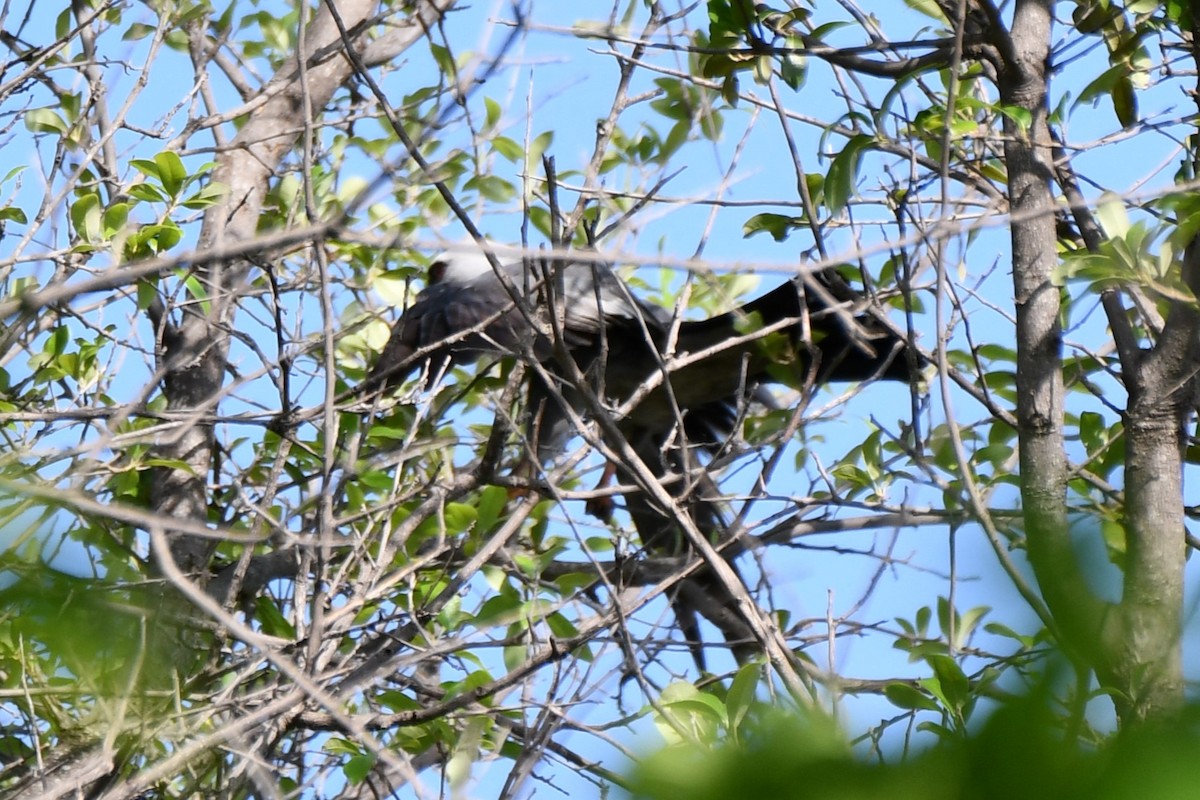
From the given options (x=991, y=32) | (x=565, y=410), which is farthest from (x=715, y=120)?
(x=565, y=410)

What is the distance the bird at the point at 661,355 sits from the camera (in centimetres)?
291

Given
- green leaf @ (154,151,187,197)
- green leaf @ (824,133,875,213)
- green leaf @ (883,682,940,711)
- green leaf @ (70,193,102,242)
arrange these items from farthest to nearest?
1. green leaf @ (154,151,187,197)
2. green leaf @ (70,193,102,242)
3. green leaf @ (824,133,875,213)
4. green leaf @ (883,682,940,711)

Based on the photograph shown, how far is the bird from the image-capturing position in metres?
2.91

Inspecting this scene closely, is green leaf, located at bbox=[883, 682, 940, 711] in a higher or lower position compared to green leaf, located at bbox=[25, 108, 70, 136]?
lower

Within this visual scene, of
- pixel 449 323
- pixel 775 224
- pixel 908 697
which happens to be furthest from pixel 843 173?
pixel 449 323

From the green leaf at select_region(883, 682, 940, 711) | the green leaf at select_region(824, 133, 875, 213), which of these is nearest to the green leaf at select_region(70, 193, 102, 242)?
the green leaf at select_region(824, 133, 875, 213)

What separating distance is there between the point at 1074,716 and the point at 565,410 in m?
1.79

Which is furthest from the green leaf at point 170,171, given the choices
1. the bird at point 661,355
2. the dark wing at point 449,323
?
the dark wing at point 449,323

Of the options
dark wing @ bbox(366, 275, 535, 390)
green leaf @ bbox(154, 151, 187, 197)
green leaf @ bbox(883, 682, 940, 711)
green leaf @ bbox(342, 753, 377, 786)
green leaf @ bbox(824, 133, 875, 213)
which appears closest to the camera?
green leaf @ bbox(883, 682, 940, 711)

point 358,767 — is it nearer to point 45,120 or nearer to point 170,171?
point 170,171

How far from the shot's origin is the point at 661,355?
2.90 metres

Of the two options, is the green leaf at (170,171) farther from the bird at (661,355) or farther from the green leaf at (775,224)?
the green leaf at (775,224)

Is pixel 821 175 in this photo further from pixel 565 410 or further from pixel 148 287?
pixel 148 287

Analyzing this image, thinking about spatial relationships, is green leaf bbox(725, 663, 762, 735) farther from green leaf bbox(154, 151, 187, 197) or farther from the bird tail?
green leaf bbox(154, 151, 187, 197)
